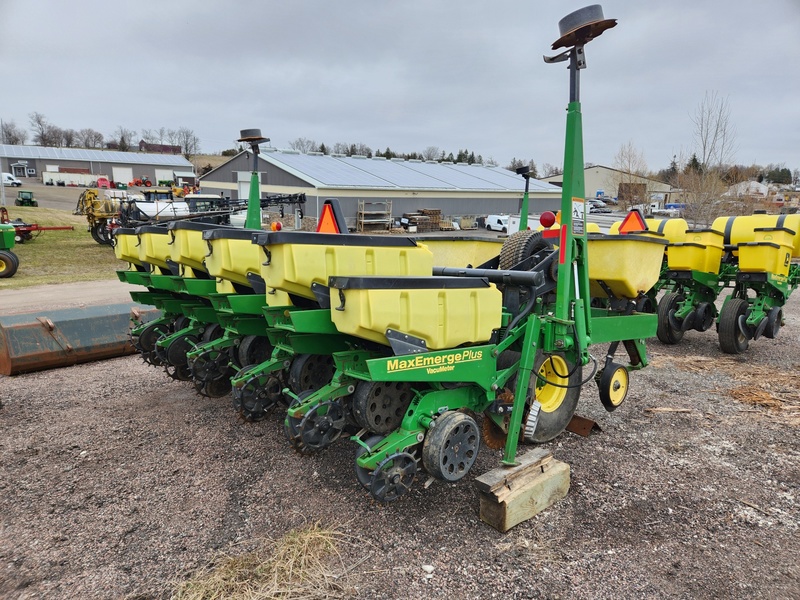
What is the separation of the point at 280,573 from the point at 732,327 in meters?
7.11

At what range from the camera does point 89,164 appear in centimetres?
6322

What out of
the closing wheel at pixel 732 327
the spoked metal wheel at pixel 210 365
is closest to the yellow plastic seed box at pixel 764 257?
the closing wheel at pixel 732 327

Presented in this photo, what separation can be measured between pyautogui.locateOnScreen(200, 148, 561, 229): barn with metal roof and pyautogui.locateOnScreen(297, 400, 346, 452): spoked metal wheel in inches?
926

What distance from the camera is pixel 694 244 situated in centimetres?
763

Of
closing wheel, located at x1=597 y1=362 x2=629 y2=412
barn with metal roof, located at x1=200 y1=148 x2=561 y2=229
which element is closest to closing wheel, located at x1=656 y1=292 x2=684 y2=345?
closing wheel, located at x1=597 y1=362 x2=629 y2=412

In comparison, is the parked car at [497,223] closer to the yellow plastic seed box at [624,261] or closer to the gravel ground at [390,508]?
the gravel ground at [390,508]

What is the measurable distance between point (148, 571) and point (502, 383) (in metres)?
2.37

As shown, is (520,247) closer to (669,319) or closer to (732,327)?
(669,319)

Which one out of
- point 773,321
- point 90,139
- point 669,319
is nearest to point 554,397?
point 669,319

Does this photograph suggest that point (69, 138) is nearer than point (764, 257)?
No

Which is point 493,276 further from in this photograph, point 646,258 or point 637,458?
point 637,458

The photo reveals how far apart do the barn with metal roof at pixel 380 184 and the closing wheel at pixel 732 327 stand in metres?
20.9

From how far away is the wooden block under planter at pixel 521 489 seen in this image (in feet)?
10.8

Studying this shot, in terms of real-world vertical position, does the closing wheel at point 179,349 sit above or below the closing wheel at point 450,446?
above
